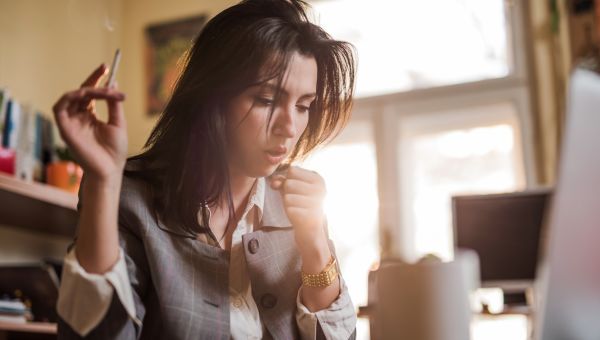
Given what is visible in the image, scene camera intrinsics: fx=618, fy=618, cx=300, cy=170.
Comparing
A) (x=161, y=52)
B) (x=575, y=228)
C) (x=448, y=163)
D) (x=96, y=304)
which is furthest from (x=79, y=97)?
(x=161, y=52)

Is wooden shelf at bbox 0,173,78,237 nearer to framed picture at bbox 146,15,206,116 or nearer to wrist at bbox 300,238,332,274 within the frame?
framed picture at bbox 146,15,206,116

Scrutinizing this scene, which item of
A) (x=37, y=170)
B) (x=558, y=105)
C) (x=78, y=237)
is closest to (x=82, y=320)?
(x=78, y=237)

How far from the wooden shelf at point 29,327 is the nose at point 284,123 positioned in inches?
49.1

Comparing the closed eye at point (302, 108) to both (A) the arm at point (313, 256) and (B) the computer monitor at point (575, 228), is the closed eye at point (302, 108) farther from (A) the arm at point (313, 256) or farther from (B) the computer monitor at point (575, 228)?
(B) the computer monitor at point (575, 228)

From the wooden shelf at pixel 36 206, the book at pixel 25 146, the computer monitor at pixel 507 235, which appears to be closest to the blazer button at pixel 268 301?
the computer monitor at pixel 507 235

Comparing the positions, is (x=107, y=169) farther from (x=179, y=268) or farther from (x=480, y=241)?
(x=480, y=241)

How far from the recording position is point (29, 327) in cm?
157

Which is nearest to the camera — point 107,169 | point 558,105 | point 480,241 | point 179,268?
point 107,169

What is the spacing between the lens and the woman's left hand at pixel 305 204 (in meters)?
0.58

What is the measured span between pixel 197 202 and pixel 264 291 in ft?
Answer: 0.37

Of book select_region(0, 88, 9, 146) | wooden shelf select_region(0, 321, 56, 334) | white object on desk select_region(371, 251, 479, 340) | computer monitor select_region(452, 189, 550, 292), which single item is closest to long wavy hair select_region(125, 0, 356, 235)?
white object on desk select_region(371, 251, 479, 340)

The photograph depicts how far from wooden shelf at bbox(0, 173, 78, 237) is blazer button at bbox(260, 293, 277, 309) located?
111cm

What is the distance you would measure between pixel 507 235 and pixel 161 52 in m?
1.78

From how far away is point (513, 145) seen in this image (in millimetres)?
2314
